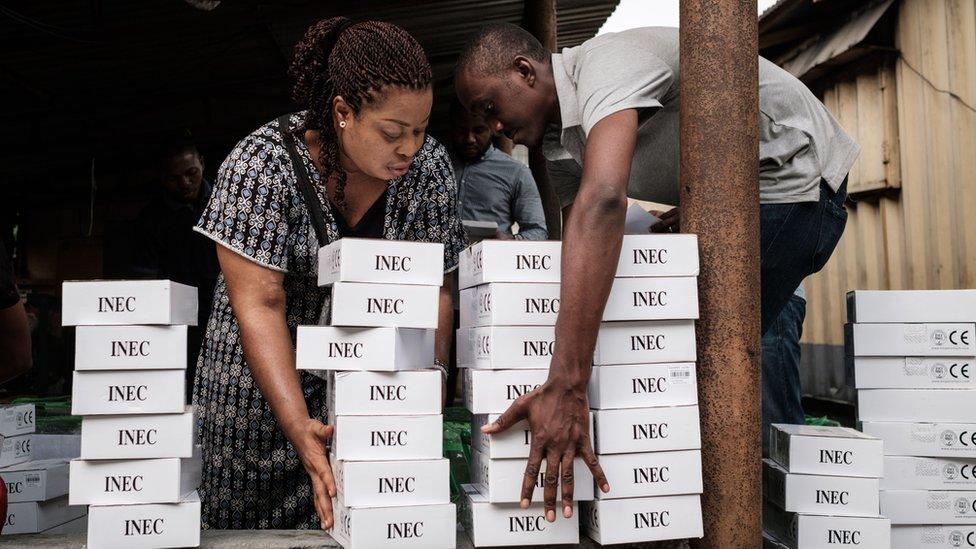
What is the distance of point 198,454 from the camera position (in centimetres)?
208

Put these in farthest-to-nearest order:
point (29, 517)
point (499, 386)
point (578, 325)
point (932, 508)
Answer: point (29, 517) → point (932, 508) → point (499, 386) → point (578, 325)

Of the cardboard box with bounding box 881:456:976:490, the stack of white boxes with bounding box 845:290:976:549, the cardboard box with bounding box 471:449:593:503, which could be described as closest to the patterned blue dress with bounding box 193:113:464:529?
the cardboard box with bounding box 471:449:593:503

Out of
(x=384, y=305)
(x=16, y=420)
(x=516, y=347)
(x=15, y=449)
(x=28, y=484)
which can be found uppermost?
(x=384, y=305)

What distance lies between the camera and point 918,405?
2430 millimetres

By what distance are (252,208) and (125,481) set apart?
28.3 inches

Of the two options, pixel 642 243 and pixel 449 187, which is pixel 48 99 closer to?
pixel 449 187

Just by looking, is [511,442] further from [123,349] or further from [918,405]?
[918,405]

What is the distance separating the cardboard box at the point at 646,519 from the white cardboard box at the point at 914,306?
98 centimetres

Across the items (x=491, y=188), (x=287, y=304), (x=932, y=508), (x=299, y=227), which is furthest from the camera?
(x=491, y=188)

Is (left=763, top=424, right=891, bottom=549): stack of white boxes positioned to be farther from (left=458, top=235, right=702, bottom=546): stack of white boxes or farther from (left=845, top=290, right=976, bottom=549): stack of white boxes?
(left=458, top=235, right=702, bottom=546): stack of white boxes

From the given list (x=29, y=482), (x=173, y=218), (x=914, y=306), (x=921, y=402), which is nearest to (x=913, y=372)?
(x=921, y=402)

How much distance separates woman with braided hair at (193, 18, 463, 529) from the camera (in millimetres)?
2000

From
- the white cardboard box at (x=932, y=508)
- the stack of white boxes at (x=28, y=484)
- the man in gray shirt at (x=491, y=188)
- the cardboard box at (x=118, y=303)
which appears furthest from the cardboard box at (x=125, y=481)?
the man in gray shirt at (x=491, y=188)

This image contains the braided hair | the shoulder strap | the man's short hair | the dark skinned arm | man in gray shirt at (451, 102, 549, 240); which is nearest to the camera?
the dark skinned arm
